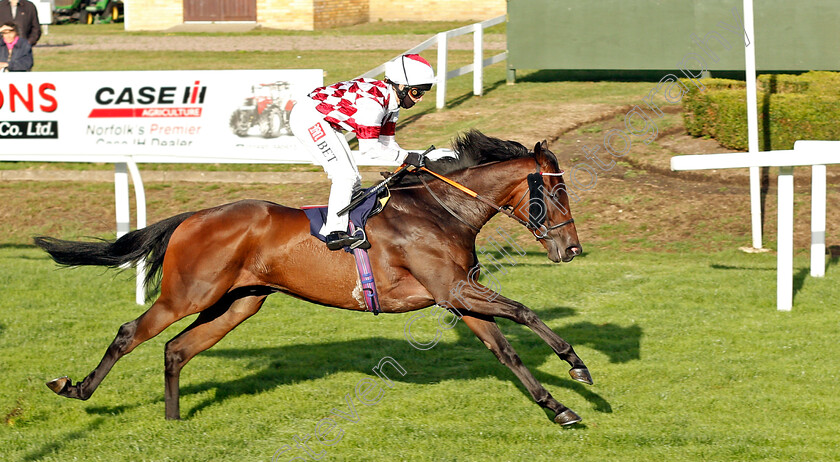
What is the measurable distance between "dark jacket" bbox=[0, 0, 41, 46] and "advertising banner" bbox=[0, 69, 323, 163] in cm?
228

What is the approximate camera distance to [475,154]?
5.53 meters

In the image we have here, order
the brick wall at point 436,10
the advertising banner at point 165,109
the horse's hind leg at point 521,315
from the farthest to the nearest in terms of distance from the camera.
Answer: the brick wall at point 436,10, the advertising banner at point 165,109, the horse's hind leg at point 521,315

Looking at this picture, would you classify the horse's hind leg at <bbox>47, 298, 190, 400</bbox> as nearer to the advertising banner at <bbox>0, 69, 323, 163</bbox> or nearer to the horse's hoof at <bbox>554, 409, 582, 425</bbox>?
the horse's hoof at <bbox>554, 409, 582, 425</bbox>

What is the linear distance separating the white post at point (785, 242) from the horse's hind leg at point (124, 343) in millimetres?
4246

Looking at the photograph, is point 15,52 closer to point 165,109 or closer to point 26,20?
point 26,20

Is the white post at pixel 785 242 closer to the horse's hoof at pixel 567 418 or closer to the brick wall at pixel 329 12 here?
the horse's hoof at pixel 567 418

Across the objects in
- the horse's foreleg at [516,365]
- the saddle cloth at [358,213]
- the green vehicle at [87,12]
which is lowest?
the horse's foreleg at [516,365]

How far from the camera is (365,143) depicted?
518 centimetres

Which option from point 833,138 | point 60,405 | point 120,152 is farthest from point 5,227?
point 833,138

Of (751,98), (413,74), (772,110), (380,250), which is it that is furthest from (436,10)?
(380,250)

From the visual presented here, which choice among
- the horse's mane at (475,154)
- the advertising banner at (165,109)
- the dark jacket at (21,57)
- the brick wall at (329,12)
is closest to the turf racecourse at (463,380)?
the horse's mane at (475,154)

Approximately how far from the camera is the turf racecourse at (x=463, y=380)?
4.82 m

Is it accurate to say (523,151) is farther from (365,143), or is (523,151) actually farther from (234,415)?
(234,415)

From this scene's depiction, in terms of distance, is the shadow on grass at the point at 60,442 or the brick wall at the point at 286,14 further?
the brick wall at the point at 286,14
